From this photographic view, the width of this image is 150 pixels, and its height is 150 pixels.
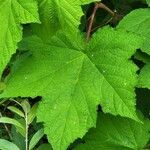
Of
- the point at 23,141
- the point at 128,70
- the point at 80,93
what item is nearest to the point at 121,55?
the point at 128,70

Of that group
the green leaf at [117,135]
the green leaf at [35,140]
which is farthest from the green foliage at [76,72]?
the green leaf at [35,140]

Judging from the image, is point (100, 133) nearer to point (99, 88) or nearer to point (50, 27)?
point (99, 88)

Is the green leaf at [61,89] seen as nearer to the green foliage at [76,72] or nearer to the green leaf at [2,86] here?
the green foliage at [76,72]

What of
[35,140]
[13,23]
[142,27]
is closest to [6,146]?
[35,140]

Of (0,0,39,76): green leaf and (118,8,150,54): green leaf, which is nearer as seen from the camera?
(0,0,39,76): green leaf

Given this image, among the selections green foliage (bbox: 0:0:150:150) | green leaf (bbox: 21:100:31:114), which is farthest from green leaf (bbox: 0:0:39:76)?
green leaf (bbox: 21:100:31:114)

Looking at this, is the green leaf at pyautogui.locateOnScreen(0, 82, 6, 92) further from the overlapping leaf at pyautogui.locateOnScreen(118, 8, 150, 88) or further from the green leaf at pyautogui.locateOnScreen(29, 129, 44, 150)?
the overlapping leaf at pyautogui.locateOnScreen(118, 8, 150, 88)

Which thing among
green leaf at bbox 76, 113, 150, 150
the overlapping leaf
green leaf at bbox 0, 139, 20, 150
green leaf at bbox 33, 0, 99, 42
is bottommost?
green leaf at bbox 0, 139, 20, 150
